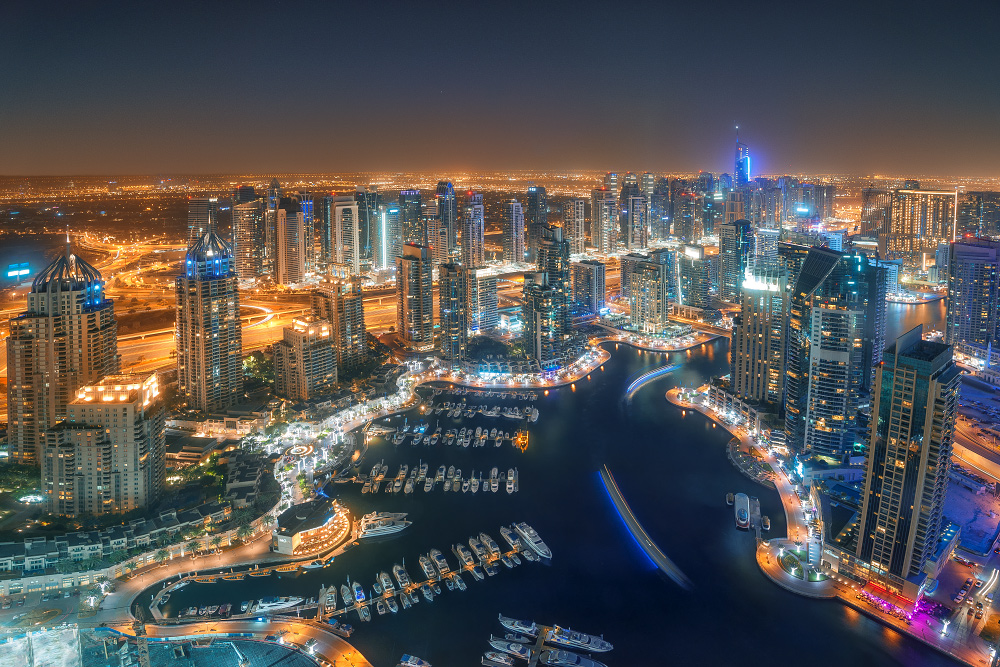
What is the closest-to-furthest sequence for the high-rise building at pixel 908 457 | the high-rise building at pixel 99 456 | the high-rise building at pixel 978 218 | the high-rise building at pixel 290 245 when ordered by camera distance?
the high-rise building at pixel 908 457 < the high-rise building at pixel 99 456 < the high-rise building at pixel 290 245 < the high-rise building at pixel 978 218

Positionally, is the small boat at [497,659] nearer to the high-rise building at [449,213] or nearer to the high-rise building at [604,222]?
the high-rise building at [449,213]

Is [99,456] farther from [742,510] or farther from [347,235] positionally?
[347,235]

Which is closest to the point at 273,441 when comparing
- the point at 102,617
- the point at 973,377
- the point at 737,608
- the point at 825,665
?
the point at 102,617

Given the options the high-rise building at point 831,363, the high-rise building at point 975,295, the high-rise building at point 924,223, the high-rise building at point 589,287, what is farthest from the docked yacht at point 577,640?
the high-rise building at point 924,223

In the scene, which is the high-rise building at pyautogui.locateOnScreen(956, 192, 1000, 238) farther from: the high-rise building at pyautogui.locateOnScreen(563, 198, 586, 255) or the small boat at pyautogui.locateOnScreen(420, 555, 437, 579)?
the small boat at pyautogui.locateOnScreen(420, 555, 437, 579)

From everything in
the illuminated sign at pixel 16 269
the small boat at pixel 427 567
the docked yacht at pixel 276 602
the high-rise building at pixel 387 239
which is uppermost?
the high-rise building at pixel 387 239

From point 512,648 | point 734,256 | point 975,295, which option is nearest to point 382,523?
point 512,648

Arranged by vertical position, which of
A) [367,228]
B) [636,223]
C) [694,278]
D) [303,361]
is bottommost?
[303,361]
